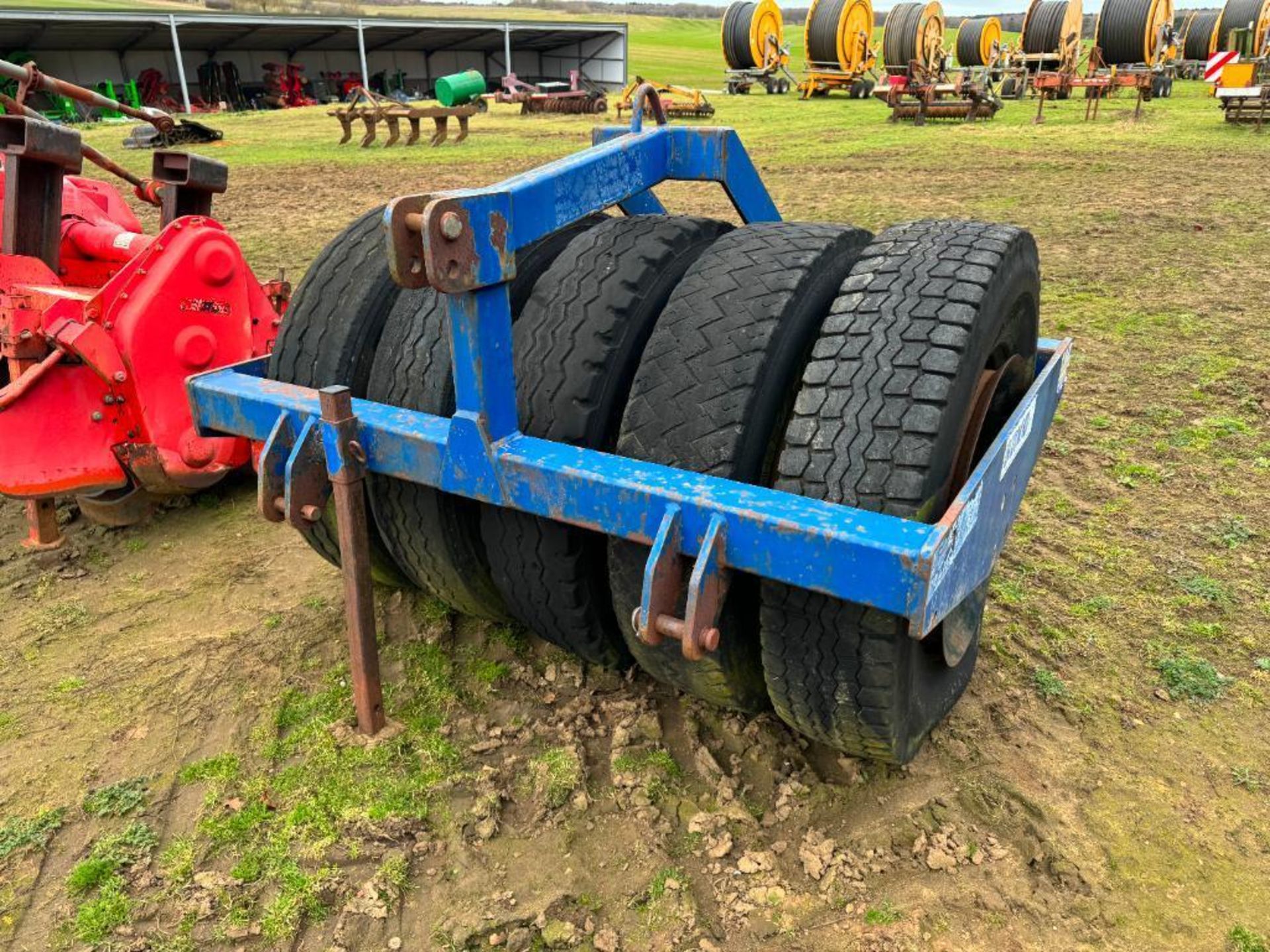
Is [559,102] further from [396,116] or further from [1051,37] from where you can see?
[1051,37]

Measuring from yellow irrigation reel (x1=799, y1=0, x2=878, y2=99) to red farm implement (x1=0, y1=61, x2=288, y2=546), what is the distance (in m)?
27.6

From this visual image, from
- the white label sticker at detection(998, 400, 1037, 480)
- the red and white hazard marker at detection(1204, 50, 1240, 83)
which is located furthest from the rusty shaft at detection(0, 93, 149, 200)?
the red and white hazard marker at detection(1204, 50, 1240, 83)

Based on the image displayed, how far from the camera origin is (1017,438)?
2.11 meters

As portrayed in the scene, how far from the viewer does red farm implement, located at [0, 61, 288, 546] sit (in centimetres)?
322

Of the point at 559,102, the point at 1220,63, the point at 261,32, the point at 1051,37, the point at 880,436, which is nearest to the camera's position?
the point at 880,436

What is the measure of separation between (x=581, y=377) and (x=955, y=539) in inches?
34.5

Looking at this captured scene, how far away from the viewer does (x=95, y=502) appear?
12.0 feet

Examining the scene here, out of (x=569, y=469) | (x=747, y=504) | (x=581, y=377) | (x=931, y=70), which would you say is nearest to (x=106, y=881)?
(x=569, y=469)

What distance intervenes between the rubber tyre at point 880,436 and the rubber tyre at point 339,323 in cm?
123

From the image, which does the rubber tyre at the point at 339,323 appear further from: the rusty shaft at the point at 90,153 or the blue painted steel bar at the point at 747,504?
the rusty shaft at the point at 90,153

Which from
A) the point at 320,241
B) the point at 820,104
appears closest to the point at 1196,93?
the point at 820,104

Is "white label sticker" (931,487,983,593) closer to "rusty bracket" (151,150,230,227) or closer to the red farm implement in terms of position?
the red farm implement

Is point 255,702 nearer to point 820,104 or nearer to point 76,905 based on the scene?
point 76,905

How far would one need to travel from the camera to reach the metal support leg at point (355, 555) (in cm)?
220
